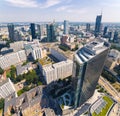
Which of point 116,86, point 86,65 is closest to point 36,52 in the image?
point 86,65

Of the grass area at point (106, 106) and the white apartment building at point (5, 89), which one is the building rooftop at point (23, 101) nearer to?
the white apartment building at point (5, 89)

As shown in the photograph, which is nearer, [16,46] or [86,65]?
[86,65]

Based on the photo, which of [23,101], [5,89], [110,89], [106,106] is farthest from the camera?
[110,89]

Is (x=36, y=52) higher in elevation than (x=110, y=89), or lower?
higher

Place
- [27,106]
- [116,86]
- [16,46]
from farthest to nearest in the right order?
[16,46] → [116,86] → [27,106]

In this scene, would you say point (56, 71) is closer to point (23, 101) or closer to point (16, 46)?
point (23, 101)

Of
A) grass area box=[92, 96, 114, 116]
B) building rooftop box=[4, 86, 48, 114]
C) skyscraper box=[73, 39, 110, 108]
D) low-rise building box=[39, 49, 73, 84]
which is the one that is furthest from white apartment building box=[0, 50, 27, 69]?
grass area box=[92, 96, 114, 116]

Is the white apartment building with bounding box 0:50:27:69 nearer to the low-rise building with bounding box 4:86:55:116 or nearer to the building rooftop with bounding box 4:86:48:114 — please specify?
the building rooftop with bounding box 4:86:48:114
